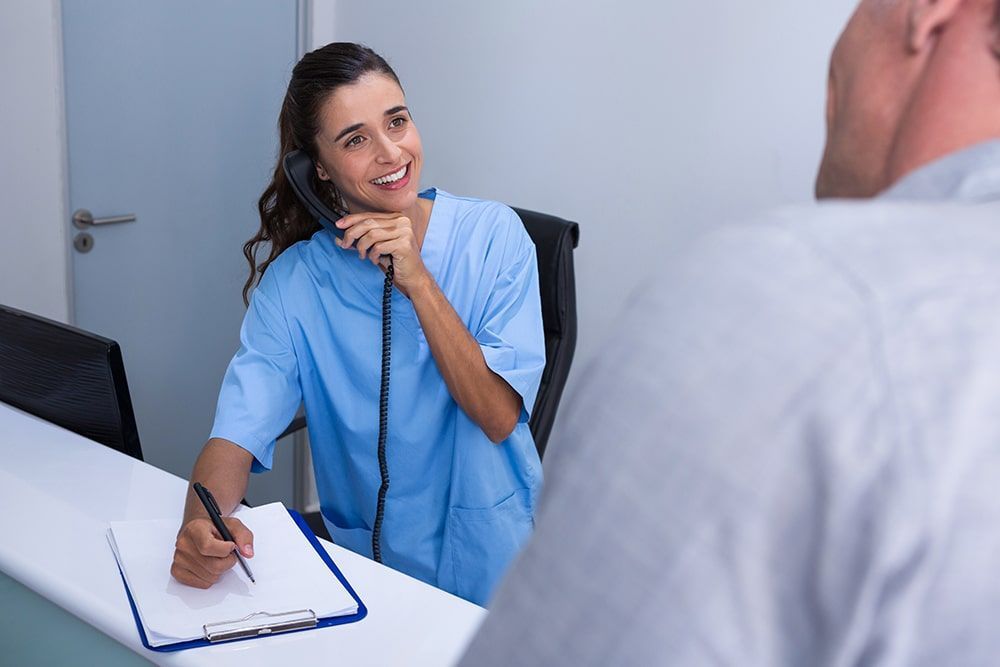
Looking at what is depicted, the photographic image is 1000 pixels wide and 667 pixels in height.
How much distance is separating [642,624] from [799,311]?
→ 0.36 feet

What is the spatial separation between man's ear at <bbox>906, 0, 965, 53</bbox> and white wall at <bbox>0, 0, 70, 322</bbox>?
2.12m

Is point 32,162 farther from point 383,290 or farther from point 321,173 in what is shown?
point 383,290

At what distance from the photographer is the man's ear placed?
1.17 feet

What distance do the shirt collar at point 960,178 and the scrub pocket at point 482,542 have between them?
1.23 metres

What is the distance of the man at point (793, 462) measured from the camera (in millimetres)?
285

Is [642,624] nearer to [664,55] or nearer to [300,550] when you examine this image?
[300,550]

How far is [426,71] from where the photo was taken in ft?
8.68

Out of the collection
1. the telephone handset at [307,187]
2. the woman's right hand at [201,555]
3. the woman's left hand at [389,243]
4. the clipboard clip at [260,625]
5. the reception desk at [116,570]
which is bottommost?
the reception desk at [116,570]

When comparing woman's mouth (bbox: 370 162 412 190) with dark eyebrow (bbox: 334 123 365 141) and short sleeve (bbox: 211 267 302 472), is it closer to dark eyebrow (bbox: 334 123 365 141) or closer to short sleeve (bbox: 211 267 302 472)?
dark eyebrow (bbox: 334 123 365 141)

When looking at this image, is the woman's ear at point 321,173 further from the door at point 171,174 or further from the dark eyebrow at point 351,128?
the door at point 171,174

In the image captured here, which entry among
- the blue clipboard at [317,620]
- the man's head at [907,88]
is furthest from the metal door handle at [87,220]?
the man's head at [907,88]

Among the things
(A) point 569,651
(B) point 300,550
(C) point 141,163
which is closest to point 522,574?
(A) point 569,651

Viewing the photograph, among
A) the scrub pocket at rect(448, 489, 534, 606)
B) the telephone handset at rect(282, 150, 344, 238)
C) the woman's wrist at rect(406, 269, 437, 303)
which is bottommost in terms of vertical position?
the scrub pocket at rect(448, 489, 534, 606)

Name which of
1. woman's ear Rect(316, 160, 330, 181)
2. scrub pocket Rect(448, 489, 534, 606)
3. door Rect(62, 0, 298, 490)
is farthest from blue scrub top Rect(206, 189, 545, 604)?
door Rect(62, 0, 298, 490)
